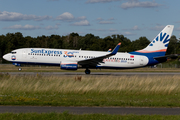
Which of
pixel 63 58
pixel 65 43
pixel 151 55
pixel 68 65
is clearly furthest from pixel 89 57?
pixel 65 43

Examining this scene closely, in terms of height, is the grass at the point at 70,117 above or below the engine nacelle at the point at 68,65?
below

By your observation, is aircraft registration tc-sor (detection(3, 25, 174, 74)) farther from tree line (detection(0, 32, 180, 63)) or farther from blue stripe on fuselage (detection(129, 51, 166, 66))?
tree line (detection(0, 32, 180, 63))

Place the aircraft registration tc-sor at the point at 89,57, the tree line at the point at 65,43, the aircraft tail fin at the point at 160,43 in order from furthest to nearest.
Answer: the tree line at the point at 65,43 < the aircraft tail fin at the point at 160,43 < the aircraft registration tc-sor at the point at 89,57

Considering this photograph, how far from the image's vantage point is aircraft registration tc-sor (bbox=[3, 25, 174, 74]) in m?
35.1

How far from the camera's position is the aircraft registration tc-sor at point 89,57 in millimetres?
35062

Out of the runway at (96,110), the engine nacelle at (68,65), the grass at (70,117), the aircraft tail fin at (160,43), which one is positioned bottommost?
the runway at (96,110)

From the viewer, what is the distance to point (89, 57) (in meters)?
36.7

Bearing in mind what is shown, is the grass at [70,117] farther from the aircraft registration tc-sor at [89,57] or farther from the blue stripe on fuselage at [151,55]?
the blue stripe on fuselage at [151,55]

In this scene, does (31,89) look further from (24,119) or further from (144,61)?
(144,61)

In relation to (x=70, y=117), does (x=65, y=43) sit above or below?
above

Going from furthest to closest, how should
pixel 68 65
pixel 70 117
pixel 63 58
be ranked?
pixel 63 58, pixel 68 65, pixel 70 117

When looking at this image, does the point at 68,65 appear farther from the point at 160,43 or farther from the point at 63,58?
the point at 160,43

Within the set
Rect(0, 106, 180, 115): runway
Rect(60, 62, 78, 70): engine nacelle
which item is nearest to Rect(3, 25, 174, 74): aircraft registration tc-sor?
Rect(60, 62, 78, 70): engine nacelle

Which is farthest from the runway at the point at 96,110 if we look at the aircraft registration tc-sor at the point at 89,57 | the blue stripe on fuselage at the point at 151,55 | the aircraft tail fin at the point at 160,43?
the aircraft tail fin at the point at 160,43
